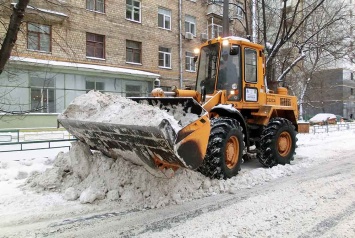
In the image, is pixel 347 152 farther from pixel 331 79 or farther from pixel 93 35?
pixel 331 79

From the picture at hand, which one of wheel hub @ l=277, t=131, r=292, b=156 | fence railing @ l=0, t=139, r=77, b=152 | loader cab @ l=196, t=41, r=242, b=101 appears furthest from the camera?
fence railing @ l=0, t=139, r=77, b=152

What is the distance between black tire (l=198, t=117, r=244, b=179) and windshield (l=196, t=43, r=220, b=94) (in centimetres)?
126

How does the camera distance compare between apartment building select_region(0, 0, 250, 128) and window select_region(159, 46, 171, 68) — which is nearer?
apartment building select_region(0, 0, 250, 128)

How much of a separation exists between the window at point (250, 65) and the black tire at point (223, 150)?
1408 mm

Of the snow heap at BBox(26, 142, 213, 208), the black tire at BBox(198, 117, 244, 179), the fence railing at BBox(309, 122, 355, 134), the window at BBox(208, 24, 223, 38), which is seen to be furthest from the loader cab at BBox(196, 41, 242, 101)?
the window at BBox(208, 24, 223, 38)

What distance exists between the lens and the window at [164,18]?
21816 millimetres

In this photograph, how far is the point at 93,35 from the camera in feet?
60.9

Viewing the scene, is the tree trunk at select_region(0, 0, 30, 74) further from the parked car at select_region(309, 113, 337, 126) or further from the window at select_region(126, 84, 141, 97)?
the parked car at select_region(309, 113, 337, 126)

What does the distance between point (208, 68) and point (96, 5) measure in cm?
1416

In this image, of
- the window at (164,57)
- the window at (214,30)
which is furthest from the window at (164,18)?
the window at (214,30)

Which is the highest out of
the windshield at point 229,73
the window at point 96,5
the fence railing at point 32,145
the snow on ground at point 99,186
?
the window at point 96,5

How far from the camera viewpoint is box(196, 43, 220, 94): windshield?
6716 mm

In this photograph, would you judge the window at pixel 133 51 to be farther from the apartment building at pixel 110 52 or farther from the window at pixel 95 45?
the window at pixel 95 45

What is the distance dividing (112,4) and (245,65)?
1482 centimetres
